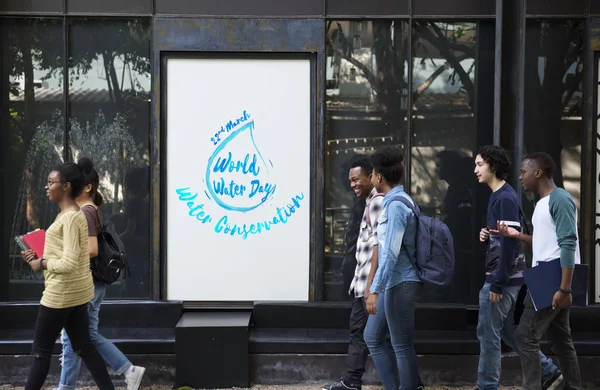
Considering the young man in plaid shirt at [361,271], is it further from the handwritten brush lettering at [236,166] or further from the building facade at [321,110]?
the handwritten brush lettering at [236,166]

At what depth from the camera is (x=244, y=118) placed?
786 centimetres

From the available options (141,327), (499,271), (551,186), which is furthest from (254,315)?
(551,186)

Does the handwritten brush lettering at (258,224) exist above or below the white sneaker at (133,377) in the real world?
above

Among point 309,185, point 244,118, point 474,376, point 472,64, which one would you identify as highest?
point 472,64

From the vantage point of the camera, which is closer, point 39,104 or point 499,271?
point 499,271

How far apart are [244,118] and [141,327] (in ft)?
7.28

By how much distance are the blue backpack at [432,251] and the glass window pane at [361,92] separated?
2.16 meters

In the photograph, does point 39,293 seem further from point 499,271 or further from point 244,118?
point 499,271

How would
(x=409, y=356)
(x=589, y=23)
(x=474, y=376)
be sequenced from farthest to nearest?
(x=589, y=23) → (x=474, y=376) → (x=409, y=356)

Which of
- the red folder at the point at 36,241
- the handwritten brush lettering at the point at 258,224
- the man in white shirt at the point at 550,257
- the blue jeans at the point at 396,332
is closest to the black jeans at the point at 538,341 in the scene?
the man in white shirt at the point at 550,257

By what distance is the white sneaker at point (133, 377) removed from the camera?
21.3 ft

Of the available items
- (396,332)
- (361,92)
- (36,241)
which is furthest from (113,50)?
(396,332)

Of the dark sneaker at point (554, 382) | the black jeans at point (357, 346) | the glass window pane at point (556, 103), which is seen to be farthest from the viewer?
the glass window pane at point (556, 103)

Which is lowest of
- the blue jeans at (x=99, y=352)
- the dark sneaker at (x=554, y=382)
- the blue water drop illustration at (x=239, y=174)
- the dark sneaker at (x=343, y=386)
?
the dark sneaker at (x=343, y=386)
